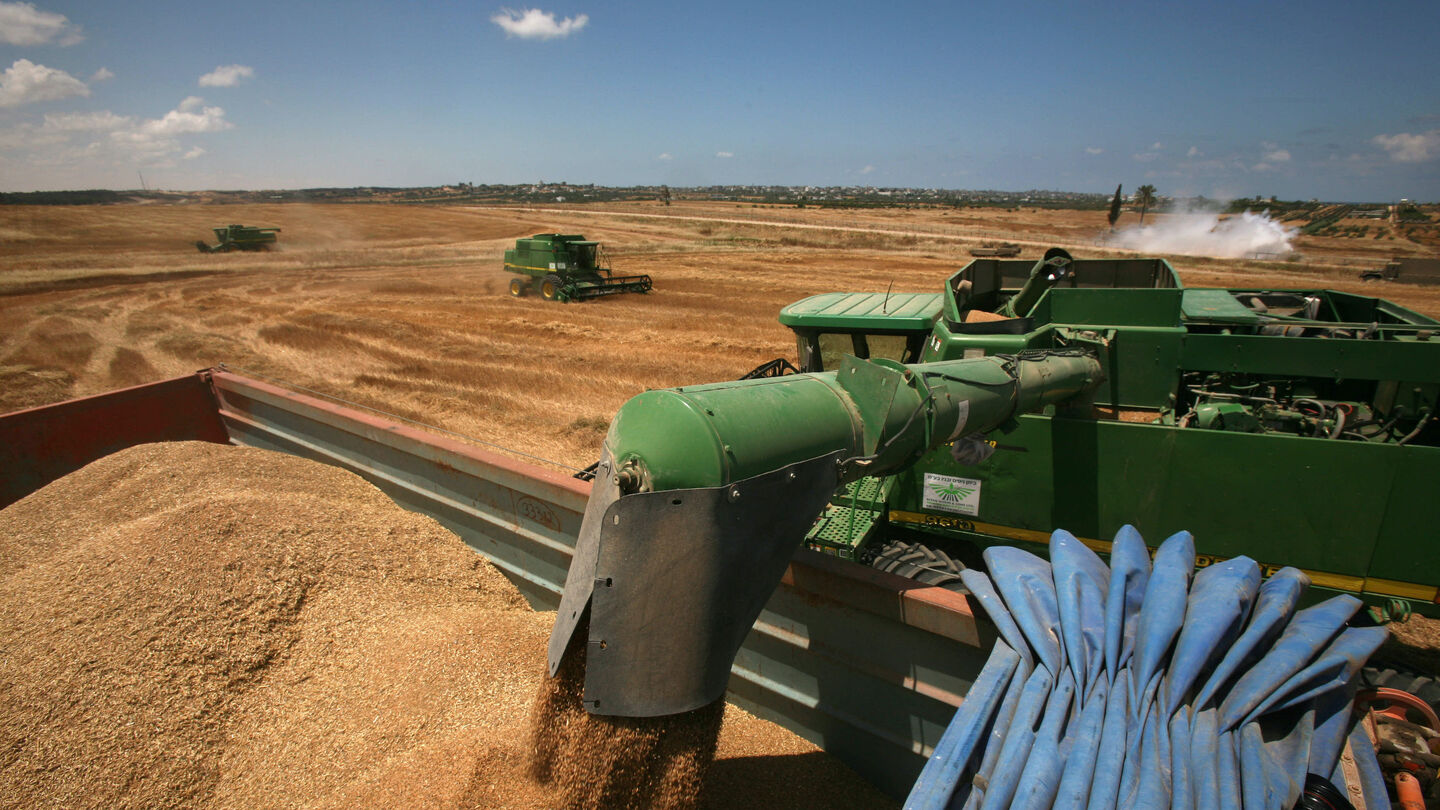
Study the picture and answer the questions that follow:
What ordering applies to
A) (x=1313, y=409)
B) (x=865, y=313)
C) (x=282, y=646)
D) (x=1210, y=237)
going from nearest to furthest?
1. (x=282, y=646)
2. (x=1313, y=409)
3. (x=865, y=313)
4. (x=1210, y=237)

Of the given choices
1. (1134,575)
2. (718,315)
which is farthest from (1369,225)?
(1134,575)

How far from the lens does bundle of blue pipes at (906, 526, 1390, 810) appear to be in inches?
62.9

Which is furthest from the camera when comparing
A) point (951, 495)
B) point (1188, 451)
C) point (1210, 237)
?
point (1210, 237)

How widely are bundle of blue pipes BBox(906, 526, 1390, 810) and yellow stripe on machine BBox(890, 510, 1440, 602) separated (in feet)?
4.44

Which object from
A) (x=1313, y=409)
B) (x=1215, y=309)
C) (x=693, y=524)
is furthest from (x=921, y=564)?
(x=1215, y=309)

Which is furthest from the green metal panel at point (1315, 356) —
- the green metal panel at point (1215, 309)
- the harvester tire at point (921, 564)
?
the harvester tire at point (921, 564)

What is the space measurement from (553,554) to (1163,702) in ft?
10.1

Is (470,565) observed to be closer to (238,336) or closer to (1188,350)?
(1188,350)

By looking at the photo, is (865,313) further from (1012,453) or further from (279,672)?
(279,672)

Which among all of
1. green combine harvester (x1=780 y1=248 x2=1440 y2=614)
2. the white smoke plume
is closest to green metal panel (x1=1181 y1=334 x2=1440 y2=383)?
green combine harvester (x1=780 y1=248 x2=1440 y2=614)

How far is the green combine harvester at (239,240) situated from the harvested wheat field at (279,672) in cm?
3401

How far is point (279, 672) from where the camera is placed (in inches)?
135

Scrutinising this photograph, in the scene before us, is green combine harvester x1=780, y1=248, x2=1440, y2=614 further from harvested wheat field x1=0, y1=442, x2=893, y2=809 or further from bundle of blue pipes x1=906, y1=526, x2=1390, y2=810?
harvested wheat field x1=0, y1=442, x2=893, y2=809

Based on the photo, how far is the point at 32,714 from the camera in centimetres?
296
